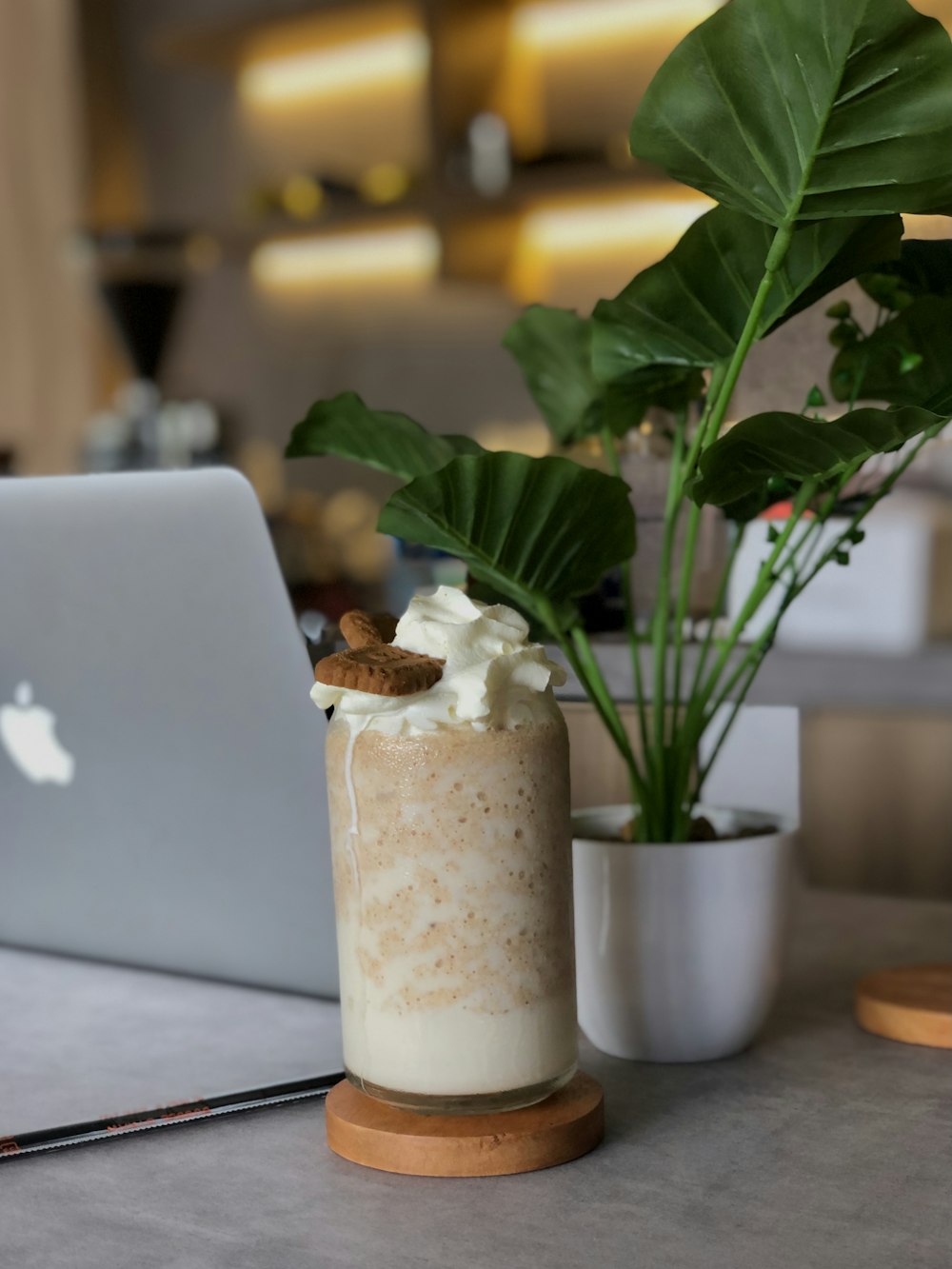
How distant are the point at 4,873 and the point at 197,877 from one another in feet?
0.65

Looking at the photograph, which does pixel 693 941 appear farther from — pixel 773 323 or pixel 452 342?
pixel 452 342

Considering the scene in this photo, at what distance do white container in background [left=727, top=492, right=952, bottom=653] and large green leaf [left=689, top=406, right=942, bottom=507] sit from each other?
0.91 meters

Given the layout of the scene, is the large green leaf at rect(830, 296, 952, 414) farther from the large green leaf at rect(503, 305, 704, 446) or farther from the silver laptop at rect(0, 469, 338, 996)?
the silver laptop at rect(0, 469, 338, 996)

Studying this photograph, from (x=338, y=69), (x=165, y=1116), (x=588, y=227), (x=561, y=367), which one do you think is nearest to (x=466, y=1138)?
(x=165, y=1116)

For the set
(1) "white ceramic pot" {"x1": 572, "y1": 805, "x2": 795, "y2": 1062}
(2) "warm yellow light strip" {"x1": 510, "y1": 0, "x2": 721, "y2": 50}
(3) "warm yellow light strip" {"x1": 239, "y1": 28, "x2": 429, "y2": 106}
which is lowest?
(1) "white ceramic pot" {"x1": 572, "y1": 805, "x2": 795, "y2": 1062}

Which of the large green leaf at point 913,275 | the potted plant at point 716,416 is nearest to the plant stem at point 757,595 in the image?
the potted plant at point 716,416

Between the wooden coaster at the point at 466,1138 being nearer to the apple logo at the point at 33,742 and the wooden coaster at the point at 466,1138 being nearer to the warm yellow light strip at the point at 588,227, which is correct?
the apple logo at the point at 33,742

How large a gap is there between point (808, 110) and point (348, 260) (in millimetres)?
3170

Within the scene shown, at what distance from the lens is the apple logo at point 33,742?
1000 mm

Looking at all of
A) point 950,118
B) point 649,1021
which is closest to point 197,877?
point 649,1021

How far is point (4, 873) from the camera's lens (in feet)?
3.52

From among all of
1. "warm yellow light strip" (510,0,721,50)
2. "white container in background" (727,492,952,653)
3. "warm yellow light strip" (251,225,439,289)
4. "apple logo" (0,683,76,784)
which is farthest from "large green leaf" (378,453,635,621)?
"warm yellow light strip" (251,225,439,289)

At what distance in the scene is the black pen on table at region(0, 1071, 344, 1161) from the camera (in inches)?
29.3

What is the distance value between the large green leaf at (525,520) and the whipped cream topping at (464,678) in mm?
42
